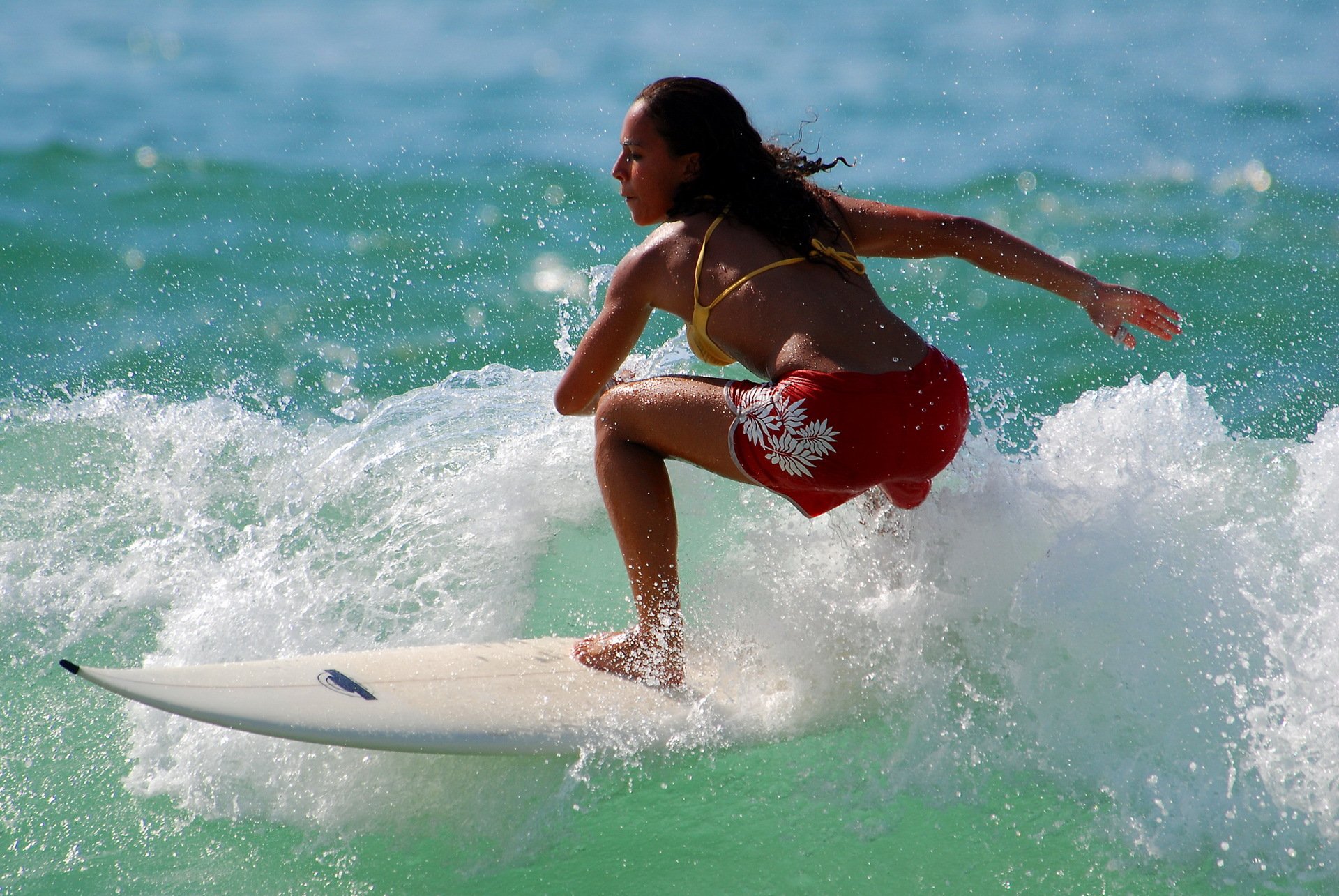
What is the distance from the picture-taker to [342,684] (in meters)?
2.88

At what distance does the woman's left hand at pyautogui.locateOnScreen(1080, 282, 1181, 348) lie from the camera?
3.06m

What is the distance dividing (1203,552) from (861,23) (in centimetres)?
1377

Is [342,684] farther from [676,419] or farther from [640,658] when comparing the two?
[676,419]

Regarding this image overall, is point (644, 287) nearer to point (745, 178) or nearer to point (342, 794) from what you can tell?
point (745, 178)

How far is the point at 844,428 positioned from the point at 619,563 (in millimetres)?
1455

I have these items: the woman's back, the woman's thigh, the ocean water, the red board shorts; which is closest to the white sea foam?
the ocean water

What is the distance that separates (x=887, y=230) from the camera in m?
3.11

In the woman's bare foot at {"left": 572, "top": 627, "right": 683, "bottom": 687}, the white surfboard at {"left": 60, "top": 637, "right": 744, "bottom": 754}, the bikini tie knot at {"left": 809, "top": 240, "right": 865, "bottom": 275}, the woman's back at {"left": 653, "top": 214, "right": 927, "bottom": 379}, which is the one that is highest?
the bikini tie knot at {"left": 809, "top": 240, "right": 865, "bottom": 275}

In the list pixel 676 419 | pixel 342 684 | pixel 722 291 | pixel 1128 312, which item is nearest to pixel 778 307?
pixel 722 291

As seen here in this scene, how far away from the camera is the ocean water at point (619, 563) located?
276cm

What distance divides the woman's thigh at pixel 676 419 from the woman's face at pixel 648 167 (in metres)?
0.44

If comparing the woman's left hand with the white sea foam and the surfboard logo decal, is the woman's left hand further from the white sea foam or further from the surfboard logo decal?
the surfboard logo decal

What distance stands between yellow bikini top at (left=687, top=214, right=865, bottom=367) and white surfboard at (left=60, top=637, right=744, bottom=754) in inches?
33.8

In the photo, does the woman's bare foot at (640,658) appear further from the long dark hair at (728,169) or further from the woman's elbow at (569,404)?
the long dark hair at (728,169)
